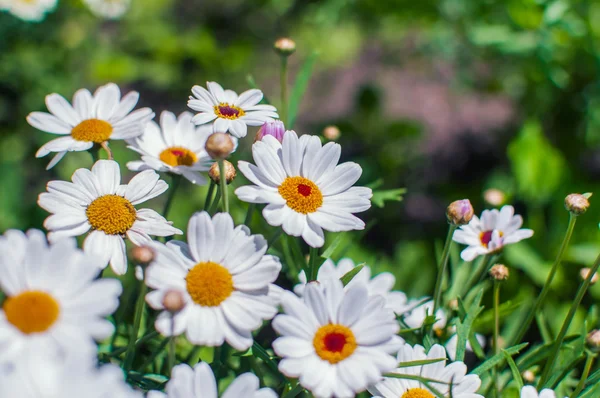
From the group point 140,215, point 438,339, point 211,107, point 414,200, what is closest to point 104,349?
point 140,215

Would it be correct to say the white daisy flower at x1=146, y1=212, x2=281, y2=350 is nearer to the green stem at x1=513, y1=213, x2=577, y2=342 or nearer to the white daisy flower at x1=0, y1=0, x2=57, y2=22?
the green stem at x1=513, y1=213, x2=577, y2=342

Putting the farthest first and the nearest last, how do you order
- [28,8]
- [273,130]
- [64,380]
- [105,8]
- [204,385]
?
[105,8]
[28,8]
[273,130]
[204,385]
[64,380]

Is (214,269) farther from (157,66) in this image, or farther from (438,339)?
(157,66)

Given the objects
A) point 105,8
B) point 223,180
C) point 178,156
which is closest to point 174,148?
point 178,156

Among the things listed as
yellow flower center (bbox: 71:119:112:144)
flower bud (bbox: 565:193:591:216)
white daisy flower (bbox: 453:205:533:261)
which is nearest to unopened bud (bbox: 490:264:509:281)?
white daisy flower (bbox: 453:205:533:261)

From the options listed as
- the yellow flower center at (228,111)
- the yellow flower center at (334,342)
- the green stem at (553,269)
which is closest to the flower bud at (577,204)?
the green stem at (553,269)

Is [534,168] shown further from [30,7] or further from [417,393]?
[30,7]
